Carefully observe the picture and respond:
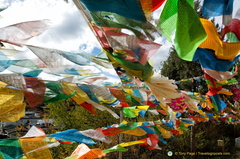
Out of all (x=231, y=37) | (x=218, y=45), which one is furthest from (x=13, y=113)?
(x=231, y=37)

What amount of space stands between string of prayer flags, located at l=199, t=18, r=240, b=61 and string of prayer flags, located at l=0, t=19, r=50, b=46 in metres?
1.00

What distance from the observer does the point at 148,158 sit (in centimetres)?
791

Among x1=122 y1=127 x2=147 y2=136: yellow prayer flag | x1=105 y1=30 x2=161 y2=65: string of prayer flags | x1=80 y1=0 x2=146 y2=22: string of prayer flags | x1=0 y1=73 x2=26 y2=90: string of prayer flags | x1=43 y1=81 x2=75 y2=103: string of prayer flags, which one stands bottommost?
x1=122 y1=127 x2=147 y2=136: yellow prayer flag

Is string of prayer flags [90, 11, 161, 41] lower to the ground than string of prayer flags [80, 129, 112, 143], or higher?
higher

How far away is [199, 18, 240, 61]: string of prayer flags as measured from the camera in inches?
49.5

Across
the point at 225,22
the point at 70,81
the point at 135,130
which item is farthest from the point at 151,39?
the point at 135,130

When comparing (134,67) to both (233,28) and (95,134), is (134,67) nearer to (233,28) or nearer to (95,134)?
(233,28)

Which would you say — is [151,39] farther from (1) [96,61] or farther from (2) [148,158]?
(2) [148,158]

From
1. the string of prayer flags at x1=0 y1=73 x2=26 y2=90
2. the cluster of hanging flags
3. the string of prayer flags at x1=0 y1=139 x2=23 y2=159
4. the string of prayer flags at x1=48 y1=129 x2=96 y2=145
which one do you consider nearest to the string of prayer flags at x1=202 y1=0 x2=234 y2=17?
the cluster of hanging flags

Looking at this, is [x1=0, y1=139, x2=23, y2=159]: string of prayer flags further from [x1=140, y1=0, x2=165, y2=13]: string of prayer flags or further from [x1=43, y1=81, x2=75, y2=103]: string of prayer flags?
[x1=140, y1=0, x2=165, y2=13]: string of prayer flags

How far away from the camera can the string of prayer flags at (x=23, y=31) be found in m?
0.99

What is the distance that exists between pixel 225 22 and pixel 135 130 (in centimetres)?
187

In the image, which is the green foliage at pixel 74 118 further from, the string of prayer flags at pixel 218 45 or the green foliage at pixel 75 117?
the string of prayer flags at pixel 218 45

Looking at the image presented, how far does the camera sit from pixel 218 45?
132cm
